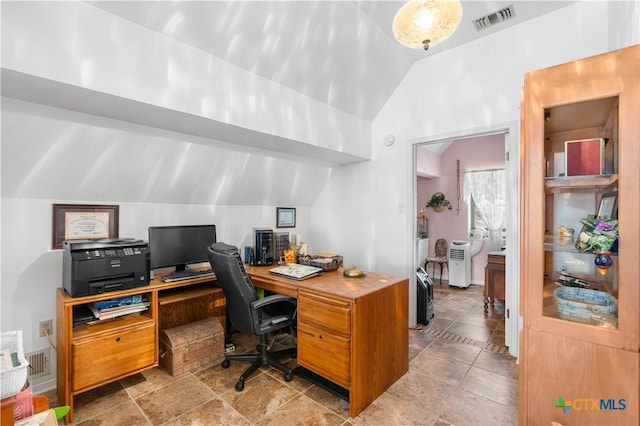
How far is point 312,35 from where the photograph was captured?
2.31 metres

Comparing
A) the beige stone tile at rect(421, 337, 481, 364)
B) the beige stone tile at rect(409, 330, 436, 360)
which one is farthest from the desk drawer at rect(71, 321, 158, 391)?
the beige stone tile at rect(421, 337, 481, 364)

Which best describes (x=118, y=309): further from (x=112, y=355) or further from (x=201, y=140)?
(x=201, y=140)

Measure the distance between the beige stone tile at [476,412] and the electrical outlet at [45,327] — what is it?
286 centimetres

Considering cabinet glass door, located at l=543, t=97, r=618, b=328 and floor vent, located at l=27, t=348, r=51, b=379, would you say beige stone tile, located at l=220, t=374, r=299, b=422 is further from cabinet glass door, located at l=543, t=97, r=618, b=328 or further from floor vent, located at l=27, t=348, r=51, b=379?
cabinet glass door, located at l=543, t=97, r=618, b=328

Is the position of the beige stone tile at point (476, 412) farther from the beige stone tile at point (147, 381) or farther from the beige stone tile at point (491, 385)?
the beige stone tile at point (147, 381)

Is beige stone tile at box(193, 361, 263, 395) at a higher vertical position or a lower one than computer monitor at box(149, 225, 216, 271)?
lower

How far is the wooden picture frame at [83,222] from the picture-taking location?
2.28 meters

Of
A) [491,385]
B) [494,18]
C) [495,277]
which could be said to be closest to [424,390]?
[491,385]

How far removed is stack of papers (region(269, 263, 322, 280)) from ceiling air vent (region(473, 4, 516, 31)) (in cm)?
260

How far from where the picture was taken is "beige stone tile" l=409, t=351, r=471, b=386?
2.33m

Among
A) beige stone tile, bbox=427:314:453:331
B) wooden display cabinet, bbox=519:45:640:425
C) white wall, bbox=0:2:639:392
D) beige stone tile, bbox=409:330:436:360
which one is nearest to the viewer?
wooden display cabinet, bbox=519:45:640:425

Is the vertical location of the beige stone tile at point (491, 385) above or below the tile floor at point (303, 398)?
above

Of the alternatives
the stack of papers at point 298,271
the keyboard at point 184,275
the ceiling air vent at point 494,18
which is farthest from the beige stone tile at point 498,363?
the ceiling air vent at point 494,18

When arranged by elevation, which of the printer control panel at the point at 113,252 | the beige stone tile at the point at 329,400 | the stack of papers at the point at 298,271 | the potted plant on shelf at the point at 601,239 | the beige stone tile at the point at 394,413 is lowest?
the beige stone tile at the point at 329,400
